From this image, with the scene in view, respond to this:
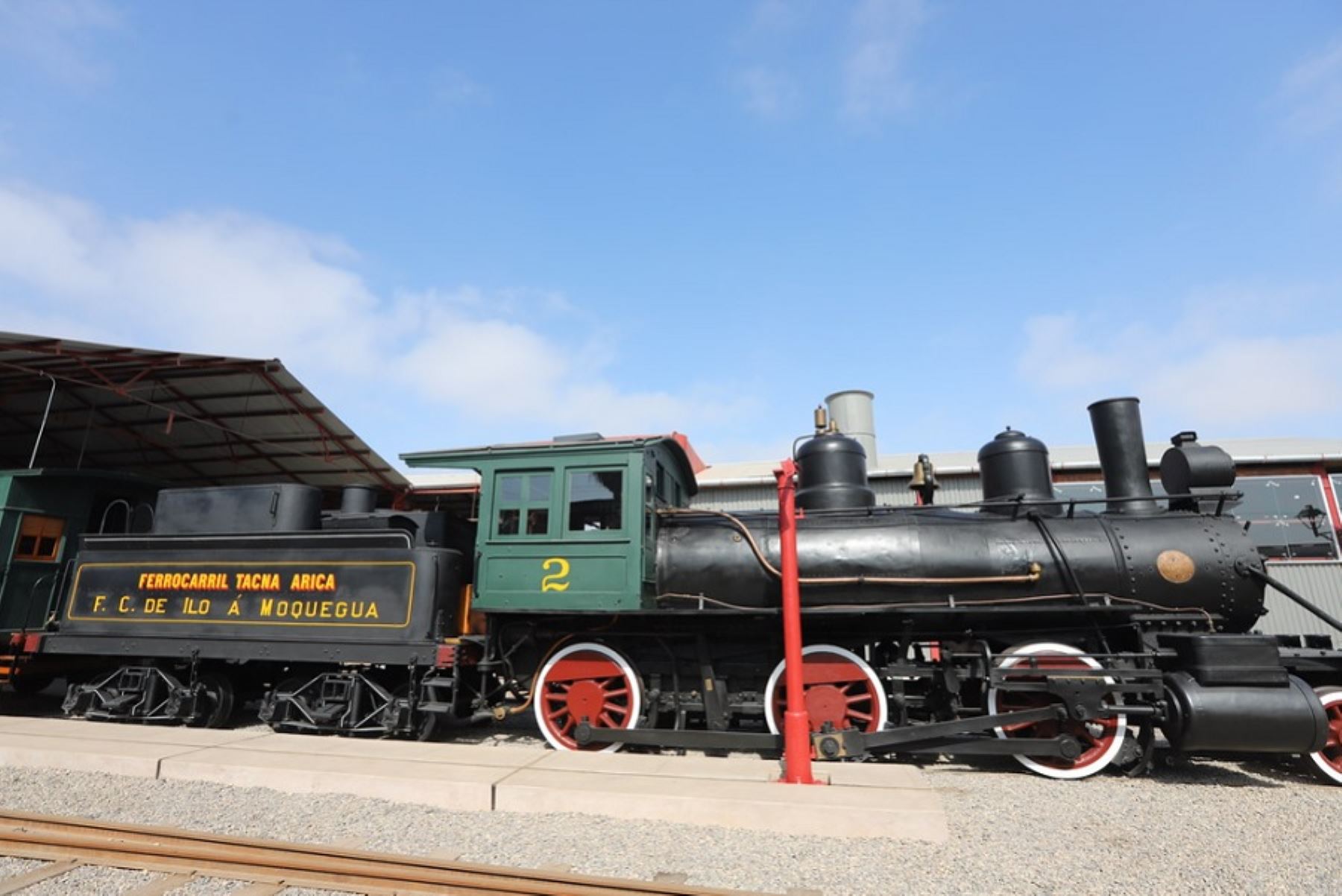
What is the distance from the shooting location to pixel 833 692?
18.3 ft

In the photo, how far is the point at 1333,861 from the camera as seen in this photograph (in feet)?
11.2

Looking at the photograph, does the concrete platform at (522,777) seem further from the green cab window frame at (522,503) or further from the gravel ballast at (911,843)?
the green cab window frame at (522,503)

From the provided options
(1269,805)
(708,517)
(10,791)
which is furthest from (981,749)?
(10,791)

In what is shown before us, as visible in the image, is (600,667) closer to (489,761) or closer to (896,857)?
(489,761)

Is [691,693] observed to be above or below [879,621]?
below

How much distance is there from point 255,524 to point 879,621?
6328mm

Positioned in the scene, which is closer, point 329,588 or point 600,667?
point 600,667

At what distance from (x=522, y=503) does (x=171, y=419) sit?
25.0 ft

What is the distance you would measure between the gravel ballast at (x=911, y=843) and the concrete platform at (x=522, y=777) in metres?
0.10

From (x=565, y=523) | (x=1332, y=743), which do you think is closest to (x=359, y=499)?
(x=565, y=523)

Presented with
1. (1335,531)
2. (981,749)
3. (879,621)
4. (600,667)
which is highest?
(1335,531)

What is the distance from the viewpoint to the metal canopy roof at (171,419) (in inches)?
361

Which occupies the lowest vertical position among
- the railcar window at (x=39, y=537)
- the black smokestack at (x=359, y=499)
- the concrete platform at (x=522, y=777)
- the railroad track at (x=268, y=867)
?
the railroad track at (x=268, y=867)

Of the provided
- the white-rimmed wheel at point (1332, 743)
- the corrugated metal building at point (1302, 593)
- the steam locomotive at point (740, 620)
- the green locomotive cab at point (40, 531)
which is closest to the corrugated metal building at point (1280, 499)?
the corrugated metal building at point (1302, 593)
